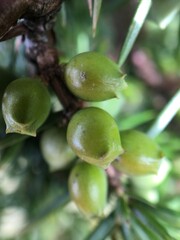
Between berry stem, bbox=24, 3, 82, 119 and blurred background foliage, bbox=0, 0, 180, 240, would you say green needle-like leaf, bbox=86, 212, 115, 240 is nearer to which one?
blurred background foliage, bbox=0, 0, 180, 240

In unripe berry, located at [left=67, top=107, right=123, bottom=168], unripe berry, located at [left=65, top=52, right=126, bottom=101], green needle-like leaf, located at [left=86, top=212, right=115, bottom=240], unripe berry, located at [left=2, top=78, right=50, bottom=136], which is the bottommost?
green needle-like leaf, located at [left=86, top=212, right=115, bottom=240]

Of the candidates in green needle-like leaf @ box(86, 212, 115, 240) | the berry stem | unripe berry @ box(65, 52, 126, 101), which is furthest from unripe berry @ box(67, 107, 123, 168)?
green needle-like leaf @ box(86, 212, 115, 240)

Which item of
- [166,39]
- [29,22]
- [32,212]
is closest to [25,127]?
[29,22]

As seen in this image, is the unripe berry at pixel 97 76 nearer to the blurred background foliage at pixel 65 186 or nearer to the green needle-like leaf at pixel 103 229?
the blurred background foliage at pixel 65 186

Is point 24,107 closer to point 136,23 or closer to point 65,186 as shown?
point 136,23

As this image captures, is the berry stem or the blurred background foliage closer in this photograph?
the berry stem

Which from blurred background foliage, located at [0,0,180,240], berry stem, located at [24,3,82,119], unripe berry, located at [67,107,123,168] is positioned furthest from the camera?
blurred background foliage, located at [0,0,180,240]

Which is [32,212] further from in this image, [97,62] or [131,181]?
[97,62]

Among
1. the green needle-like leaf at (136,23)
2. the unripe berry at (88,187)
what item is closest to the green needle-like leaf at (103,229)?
the unripe berry at (88,187)
